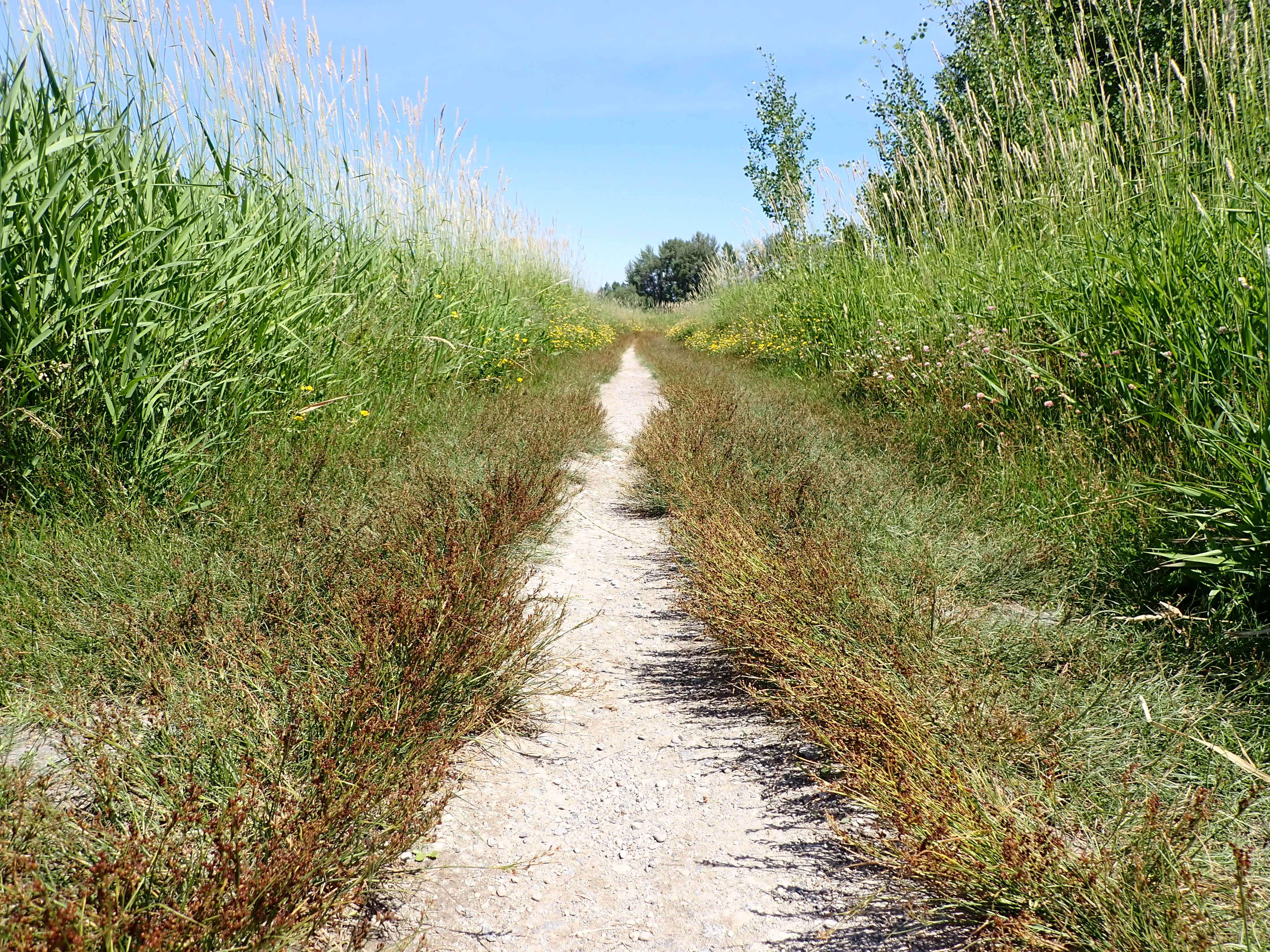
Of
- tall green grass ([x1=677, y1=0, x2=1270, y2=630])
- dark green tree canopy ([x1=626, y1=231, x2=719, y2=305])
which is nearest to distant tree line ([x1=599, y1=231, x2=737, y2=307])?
dark green tree canopy ([x1=626, y1=231, x2=719, y2=305])

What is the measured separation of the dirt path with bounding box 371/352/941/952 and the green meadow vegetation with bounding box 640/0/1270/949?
162mm

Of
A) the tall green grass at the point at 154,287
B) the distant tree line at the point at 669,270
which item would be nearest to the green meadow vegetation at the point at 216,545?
the tall green grass at the point at 154,287

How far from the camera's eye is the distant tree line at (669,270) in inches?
2734

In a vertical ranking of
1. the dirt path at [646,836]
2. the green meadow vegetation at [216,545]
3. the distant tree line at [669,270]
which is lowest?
the dirt path at [646,836]

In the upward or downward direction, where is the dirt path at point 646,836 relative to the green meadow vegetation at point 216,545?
downward

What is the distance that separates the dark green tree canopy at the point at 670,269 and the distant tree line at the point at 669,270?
28mm

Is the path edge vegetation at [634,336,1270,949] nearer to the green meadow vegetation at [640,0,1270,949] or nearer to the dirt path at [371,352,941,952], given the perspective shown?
the green meadow vegetation at [640,0,1270,949]

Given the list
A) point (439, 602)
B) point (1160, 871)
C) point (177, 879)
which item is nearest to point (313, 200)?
point (439, 602)

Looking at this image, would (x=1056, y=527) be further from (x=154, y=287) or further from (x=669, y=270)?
(x=669, y=270)

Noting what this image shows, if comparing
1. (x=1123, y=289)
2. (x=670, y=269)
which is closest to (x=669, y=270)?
(x=670, y=269)

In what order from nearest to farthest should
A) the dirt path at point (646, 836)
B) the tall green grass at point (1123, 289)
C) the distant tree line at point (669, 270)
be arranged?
the dirt path at point (646, 836), the tall green grass at point (1123, 289), the distant tree line at point (669, 270)

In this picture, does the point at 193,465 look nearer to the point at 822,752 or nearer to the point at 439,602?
the point at 439,602

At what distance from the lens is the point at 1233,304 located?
3.36 metres

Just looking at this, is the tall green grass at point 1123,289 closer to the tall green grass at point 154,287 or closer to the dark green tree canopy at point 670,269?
the tall green grass at point 154,287
